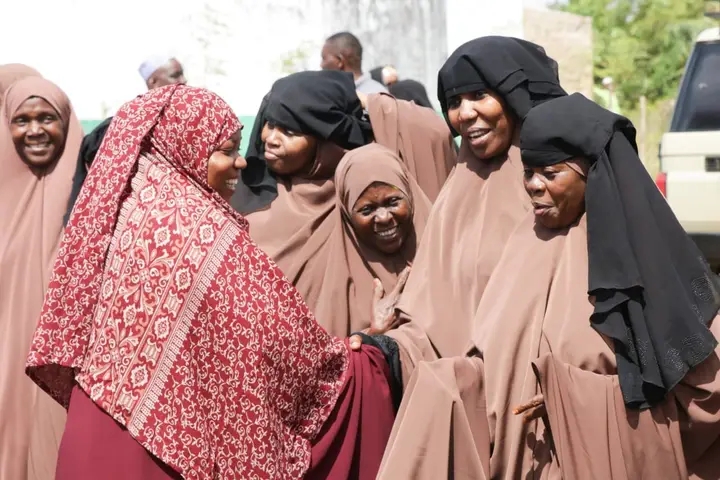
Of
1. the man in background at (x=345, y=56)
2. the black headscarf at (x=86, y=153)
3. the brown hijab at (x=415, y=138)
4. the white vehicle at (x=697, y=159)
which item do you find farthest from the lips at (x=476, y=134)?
the white vehicle at (x=697, y=159)

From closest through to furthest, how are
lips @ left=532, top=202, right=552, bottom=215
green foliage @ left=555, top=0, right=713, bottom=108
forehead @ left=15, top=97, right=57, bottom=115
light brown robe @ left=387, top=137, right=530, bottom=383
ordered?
lips @ left=532, top=202, right=552, bottom=215 < light brown robe @ left=387, top=137, right=530, bottom=383 < forehead @ left=15, top=97, right=57, bottom=115 < green foliage @ left=555, top=0, right=713, bottom=108

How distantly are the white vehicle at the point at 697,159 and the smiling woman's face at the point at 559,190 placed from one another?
4622 millimetres

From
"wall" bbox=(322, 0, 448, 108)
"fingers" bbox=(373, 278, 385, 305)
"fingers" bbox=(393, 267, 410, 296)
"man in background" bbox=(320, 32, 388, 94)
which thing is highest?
"fingers" bbox=(393, 267, 410, 296)

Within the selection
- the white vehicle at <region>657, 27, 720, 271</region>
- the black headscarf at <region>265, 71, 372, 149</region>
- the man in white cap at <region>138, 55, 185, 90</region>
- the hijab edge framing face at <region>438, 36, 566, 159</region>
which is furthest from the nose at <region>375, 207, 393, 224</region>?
the white vehicle at <region>657, 27, 720, 271</region>

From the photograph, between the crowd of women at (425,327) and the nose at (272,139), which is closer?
the crowd of women at (425,327)

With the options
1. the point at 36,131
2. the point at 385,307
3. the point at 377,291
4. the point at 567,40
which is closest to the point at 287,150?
the point at 377,291

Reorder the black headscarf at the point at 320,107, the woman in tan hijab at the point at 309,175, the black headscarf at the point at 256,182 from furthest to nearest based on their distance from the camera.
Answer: the black headscarf at the point at 256,182 < the black headscarf at the point at 320,107 < the woman in tan hijab at the point at 309,175

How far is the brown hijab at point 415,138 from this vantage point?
615 cm

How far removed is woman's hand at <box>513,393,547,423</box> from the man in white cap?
15.0ft

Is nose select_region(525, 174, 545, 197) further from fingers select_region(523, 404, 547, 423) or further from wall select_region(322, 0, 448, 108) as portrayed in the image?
wall select_region(322, 0, 448, 108)

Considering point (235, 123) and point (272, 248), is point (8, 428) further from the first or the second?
point (235, 123)

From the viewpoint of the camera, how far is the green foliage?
26844 mm

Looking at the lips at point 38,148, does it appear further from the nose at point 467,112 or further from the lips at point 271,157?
the nose at point 467,112

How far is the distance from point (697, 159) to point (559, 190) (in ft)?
15.9
